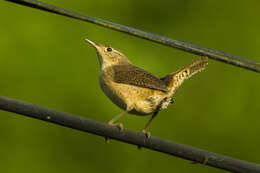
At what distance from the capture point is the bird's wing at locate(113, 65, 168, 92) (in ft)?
15.9

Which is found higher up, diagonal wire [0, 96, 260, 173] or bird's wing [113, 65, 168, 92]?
diagonal wire [0, 96, 260, 173]

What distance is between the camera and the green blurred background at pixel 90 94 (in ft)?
19.6

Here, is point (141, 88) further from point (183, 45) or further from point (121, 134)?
point (121, 134)

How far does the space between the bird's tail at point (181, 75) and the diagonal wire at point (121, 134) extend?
1919mm

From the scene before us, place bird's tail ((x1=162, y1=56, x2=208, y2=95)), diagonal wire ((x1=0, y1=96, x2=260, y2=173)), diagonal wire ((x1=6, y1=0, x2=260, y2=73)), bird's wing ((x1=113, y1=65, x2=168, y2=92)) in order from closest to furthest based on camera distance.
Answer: diagonal wire ((x1=0, y1=96, x2=260, y2=173))
diagonal wire ((x1=6, y1=0, x2=260, y2=73))
bird's wing ((x1=113, y1=65, x2=168, y2=92))
bird's tail ((x1=162, y1=56, x2=208, y2=95))

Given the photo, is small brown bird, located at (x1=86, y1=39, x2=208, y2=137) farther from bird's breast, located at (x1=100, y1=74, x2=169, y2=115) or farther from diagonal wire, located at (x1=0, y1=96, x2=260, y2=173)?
diagonal wire, located at (x1=0, y1=96, x2=260, y2=173)

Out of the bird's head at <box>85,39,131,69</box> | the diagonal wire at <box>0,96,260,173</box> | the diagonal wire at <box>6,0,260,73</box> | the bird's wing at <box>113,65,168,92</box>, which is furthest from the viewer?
the bird's head at <box>85,39,131,69</box>

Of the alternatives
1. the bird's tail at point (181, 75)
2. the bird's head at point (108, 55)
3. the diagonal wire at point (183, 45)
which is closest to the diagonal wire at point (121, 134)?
the diagonal wire at point (183, 45)

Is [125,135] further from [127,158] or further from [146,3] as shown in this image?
[146,3]

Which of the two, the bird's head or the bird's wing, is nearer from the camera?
the bird's wing

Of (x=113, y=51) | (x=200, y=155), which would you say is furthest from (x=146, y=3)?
(x=200, y=155)

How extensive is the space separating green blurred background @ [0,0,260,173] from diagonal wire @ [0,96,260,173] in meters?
2.96

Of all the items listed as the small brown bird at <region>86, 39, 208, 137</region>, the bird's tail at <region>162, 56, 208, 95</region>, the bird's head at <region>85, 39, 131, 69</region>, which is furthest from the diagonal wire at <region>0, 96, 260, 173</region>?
the bird's head at <region>85, 39, 131, 69</region>

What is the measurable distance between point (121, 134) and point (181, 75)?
7.51 feet
